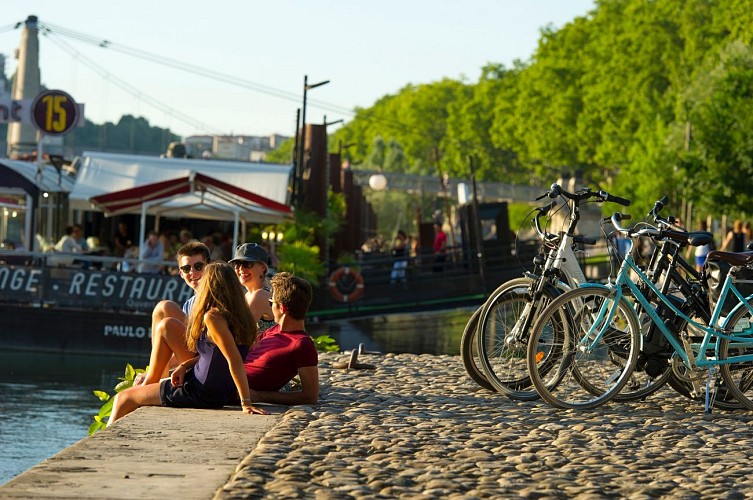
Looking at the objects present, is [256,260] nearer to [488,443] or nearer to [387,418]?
[387,418]

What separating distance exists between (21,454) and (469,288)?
16584 millimetres

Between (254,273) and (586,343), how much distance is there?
2214 mm

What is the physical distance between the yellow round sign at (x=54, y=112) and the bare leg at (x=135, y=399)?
2358cm

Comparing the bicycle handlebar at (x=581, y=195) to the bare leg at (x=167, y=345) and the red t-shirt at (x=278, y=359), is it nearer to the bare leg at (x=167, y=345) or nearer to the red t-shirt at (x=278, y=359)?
the red t-shirt at (x=278, y=359)

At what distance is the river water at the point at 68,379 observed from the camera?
14.3m

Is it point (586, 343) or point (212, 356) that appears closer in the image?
point (212, 356)

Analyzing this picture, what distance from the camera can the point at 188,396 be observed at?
8.59 meters

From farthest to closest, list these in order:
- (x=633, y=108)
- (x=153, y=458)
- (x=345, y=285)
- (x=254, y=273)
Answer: (x=633, y=108)
(x=345, y=285)
(x=254, y=273)
(x=153, y=458)

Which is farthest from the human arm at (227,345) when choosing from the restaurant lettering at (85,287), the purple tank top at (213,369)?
the restaurant lettering at (85,287)

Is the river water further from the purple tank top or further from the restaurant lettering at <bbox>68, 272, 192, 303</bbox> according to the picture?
the purple tank top

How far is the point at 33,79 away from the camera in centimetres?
7119

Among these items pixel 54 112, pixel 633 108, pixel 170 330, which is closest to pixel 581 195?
pixel 170 330

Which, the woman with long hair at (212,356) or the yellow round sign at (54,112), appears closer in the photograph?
the woman with long hair at (212,356)

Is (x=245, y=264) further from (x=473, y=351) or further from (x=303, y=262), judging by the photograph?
(x=303, y=262)
